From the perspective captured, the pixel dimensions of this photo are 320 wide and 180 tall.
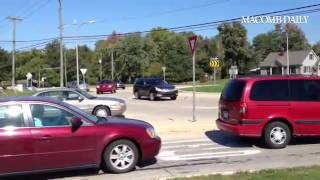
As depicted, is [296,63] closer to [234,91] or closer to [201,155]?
[234,91]

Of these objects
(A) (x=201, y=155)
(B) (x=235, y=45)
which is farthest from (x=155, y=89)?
(B) (x=235, y=45)

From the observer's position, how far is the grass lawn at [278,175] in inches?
329

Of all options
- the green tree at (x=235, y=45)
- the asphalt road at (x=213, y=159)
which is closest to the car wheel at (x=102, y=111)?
the asphalt road at (x=213, y=159)

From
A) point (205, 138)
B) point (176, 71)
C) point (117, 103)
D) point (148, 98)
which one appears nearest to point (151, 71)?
point (176, 71)

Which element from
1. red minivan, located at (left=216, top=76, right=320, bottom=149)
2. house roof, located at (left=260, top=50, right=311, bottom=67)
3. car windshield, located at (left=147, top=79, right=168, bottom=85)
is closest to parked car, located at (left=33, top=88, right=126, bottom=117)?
red minivan, located at (left=216, top=76, right=320, bottom=149)

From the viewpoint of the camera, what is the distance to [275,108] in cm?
1248

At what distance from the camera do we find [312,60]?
377ft

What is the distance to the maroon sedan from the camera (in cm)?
898

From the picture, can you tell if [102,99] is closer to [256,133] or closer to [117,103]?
[117,103]

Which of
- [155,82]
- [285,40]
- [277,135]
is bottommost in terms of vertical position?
[277,135]

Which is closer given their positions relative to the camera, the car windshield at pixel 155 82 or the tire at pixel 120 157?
the tire at pixel 120 157

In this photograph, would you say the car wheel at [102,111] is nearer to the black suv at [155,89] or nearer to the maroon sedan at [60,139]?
the maroon sedan at [60,139]

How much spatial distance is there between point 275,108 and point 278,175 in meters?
4.08

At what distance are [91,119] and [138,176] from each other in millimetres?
1279
